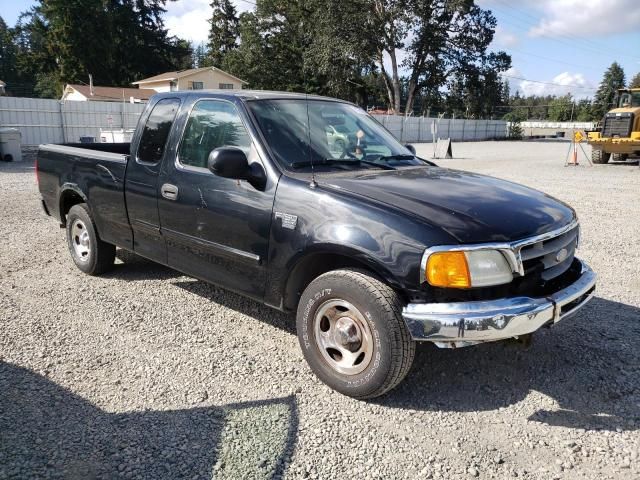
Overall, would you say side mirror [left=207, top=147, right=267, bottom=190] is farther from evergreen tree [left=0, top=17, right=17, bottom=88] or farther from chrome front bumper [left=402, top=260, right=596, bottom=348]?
evergreen tree [left=0, top=17, right=17, bottom=88]

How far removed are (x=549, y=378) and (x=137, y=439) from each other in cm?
264

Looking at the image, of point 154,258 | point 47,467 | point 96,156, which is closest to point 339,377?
point 47,467

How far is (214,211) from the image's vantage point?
12.4 feet

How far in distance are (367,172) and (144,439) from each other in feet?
7.37

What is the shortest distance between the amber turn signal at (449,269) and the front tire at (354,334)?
0.27m

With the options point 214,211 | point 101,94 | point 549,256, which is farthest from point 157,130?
point 101,94

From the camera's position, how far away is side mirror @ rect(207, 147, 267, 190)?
335cm

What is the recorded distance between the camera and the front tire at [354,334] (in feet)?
9.62

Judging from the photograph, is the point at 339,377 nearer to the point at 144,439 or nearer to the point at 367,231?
the point at 367,231

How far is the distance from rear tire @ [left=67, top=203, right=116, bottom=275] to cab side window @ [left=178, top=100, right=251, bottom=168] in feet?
5.53

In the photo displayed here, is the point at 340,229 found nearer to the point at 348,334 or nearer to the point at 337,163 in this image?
the point at 348,334

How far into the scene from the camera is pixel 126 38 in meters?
60.3

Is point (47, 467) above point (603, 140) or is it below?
below

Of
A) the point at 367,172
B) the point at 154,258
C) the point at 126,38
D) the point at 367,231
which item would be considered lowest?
the point at 154,258
